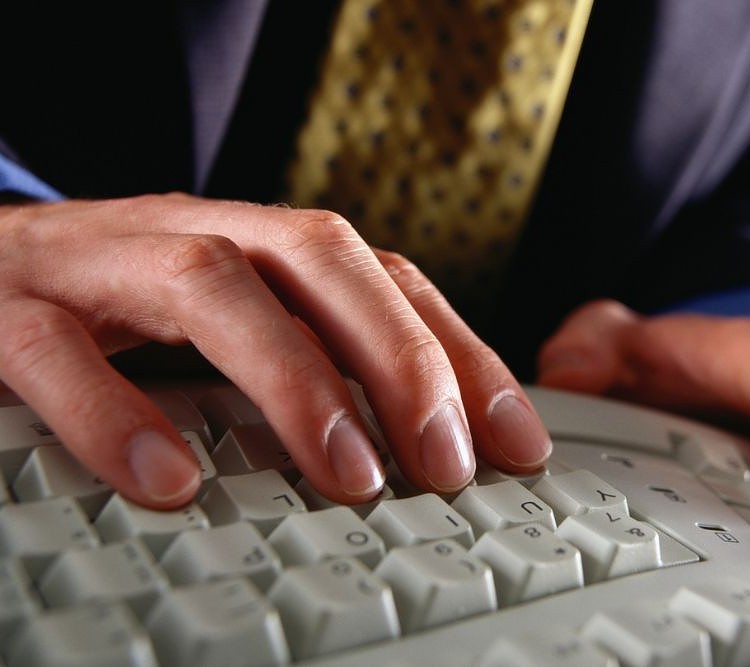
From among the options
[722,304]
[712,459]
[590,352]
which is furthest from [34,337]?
[722,304]

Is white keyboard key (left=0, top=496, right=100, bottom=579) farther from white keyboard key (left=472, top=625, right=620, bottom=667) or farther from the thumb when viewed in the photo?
the thumb

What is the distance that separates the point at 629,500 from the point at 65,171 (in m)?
0.59

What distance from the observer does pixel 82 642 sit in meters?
0.25

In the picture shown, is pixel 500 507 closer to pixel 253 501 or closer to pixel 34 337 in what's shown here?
pixel 253 501

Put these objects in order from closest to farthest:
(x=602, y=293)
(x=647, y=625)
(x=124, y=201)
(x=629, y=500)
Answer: (x=647, y=625) → (x=629, y=500) → (x=124, y=201) → (x=602, y=293)

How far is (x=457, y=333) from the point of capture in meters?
0.49

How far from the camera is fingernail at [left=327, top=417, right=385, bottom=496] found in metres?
0.36

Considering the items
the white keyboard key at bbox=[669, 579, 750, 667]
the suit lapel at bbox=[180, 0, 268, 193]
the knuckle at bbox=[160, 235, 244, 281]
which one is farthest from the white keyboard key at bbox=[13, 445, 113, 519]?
the suit lapel at bbox=[180, 0, 268, 193]

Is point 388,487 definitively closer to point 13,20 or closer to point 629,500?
point 629,500

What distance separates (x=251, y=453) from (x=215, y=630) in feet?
0.44

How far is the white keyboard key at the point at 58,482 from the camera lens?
33cm

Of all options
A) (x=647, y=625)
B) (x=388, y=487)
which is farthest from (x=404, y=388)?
(x=647, y=625)

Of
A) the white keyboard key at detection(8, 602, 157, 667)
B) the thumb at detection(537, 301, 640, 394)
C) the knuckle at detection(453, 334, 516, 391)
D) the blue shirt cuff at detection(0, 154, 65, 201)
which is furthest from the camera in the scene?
the thumb at detection(537, 301, 640, 394)

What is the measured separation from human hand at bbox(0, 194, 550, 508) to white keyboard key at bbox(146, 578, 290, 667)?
0.06 meters
